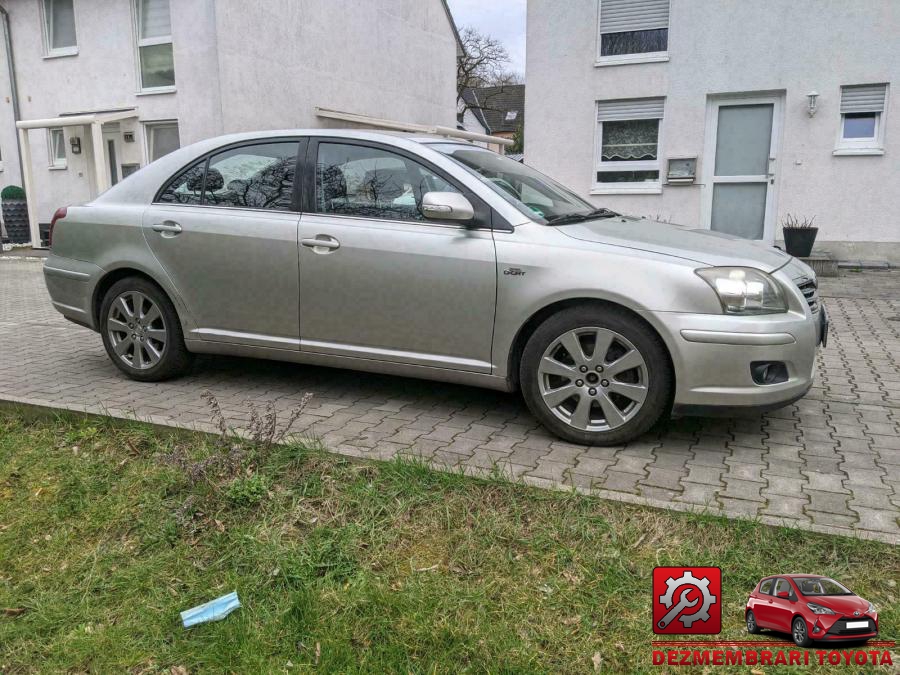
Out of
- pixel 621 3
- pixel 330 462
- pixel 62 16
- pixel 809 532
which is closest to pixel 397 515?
pixel 330 462

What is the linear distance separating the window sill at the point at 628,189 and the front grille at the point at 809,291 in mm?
9709

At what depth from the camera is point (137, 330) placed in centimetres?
543

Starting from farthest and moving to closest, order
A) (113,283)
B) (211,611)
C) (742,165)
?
(742,165) → (113,283) → (211,611)

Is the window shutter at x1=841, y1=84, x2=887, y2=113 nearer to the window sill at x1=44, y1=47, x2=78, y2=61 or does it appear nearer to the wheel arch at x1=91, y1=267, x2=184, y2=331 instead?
the wheel arch at x1=91, y1=267, x2=184, y2=331

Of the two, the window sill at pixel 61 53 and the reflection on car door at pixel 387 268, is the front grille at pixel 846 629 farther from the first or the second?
the window sill at pixel 61 53

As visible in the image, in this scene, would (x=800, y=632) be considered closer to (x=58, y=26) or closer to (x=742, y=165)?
(x=742, y=165)

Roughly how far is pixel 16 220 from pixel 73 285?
1489 cm

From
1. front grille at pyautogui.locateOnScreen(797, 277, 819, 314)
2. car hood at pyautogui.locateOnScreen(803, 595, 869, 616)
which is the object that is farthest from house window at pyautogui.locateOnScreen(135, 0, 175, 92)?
car hood at pyautogui.locateOnScreen(803, 595, 869, 616)

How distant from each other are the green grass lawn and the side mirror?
1.39 metres

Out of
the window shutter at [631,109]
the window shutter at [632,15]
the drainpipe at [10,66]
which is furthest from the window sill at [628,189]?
the drainpipe at [10,66]

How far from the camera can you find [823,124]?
12844 mm

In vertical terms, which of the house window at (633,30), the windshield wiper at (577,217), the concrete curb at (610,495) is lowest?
the concrete curb at (610,495)

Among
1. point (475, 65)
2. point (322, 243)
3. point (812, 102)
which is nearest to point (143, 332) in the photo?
point (322, 243)

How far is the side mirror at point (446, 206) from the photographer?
4262mm
